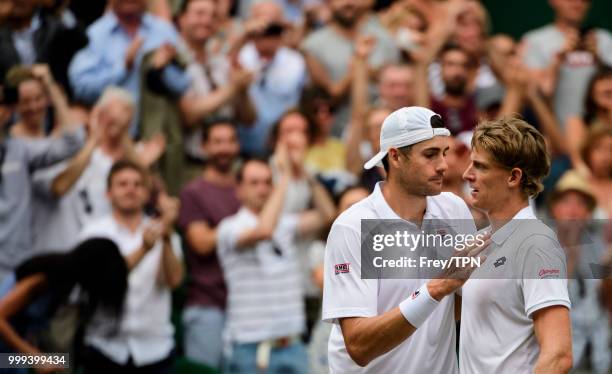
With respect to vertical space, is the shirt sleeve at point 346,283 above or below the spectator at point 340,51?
above

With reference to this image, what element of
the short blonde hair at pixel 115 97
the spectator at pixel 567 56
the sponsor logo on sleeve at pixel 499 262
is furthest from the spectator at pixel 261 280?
the sponsor logo on sleeve at pixel 499 262

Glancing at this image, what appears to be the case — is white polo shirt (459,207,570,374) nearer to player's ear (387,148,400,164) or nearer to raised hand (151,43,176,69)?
player's ear (387,148,400,164)

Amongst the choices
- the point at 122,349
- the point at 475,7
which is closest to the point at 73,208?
the point at 122,349

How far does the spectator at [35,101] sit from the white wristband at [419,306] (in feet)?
15.4

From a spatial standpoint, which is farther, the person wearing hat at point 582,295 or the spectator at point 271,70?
the spectator at point 271,70

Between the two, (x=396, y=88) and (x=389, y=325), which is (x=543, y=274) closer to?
(x=389, y=325)

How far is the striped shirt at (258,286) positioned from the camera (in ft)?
28.9

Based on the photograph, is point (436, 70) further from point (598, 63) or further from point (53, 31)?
point (53, 31)

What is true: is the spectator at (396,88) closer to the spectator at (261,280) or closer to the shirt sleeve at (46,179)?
the spectator at (261,280)

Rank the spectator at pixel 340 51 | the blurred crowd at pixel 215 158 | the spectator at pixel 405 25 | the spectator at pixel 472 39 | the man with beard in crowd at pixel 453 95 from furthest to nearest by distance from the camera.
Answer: the spectator at pixel 405 25, the spectator at pixel 472 39, the spectator at pixel 340 51, the man with beard in crowd at pixel 453 95, the blurred crowd at pixel 215 158

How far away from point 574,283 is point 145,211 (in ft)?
10.0

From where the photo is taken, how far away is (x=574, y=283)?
8.66m

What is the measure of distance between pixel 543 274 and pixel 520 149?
50 cm

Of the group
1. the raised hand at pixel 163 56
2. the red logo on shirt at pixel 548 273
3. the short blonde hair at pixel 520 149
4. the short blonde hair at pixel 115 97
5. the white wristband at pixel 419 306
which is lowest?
the short blonde hair at pixel 115 97
